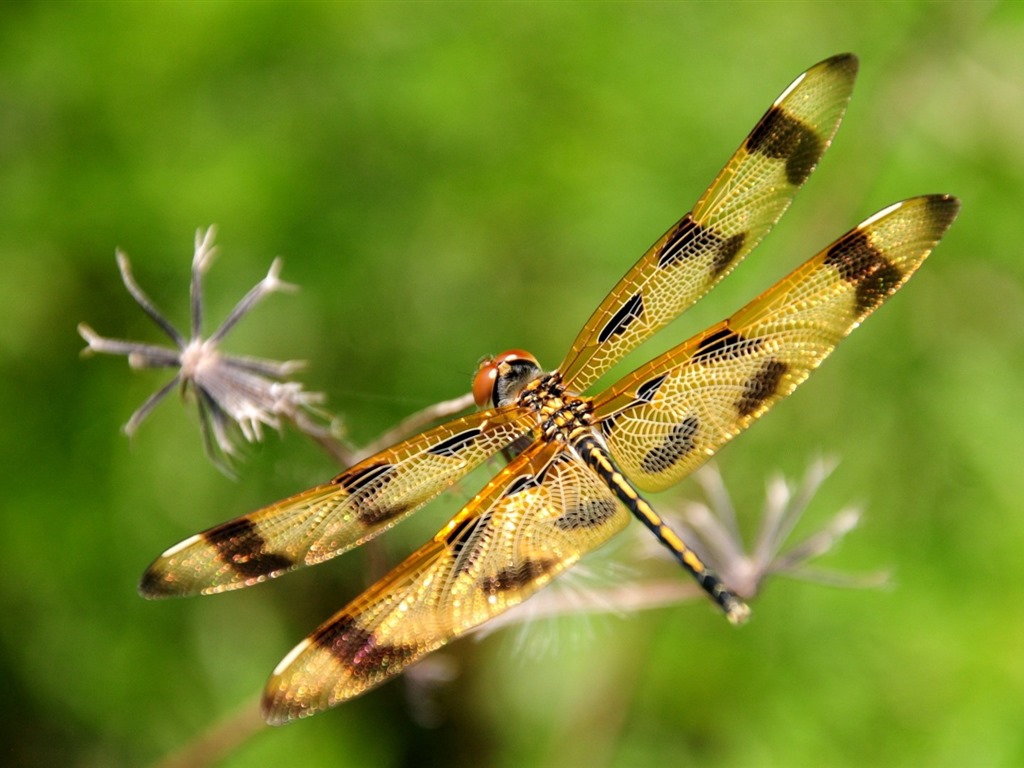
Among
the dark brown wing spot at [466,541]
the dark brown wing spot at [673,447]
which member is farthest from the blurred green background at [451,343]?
the dark brown wing spot at [466,541]

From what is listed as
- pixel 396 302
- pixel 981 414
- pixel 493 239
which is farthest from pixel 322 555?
pixel 981 414

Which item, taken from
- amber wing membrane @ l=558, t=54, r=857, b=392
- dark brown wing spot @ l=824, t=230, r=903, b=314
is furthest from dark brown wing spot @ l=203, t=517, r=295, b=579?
dark brown wing spot @ l=824, t=230, r=903, b=314

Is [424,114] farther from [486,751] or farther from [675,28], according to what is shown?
[486,751]

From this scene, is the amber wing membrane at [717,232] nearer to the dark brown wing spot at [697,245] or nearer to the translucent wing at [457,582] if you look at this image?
the dark brown wing spot at [697,245]

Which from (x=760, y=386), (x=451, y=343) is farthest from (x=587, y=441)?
(x=451, y=343)

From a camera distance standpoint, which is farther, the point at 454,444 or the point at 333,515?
the point at 454,444

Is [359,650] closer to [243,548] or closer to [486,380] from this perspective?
[243,548]
